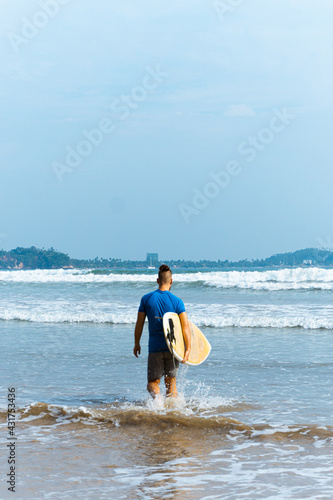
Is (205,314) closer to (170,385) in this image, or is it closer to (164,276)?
(170,385)

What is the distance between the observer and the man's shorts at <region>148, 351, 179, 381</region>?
6.13m

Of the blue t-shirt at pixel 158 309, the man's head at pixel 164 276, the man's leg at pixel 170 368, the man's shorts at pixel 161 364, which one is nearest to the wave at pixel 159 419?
the man's leg at pixel 170 368

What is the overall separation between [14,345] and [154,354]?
611 centimetres

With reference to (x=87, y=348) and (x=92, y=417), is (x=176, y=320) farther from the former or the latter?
(x=87, y=348)

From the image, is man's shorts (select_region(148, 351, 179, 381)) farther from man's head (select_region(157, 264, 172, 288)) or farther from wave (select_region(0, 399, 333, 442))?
man's head (select_region(157, 264, 172, 288))

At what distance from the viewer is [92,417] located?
239 inches

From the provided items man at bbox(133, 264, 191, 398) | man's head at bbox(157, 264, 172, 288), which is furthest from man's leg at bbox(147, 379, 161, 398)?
man's head at bbox(157, 264, 172, 288)

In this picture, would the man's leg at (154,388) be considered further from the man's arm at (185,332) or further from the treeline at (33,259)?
the treeline at (33,259)

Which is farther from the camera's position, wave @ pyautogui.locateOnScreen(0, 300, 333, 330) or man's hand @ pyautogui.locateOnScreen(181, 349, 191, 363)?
wave @ pyautogui.locateOnScreen(0, 300, 333, 330)

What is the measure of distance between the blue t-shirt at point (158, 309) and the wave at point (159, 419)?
73 centimetres

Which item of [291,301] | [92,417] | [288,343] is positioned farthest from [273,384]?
[291,301]

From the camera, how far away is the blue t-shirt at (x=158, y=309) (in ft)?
20.0

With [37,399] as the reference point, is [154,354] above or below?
above

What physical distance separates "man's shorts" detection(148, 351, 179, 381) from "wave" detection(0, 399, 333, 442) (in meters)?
0.37
